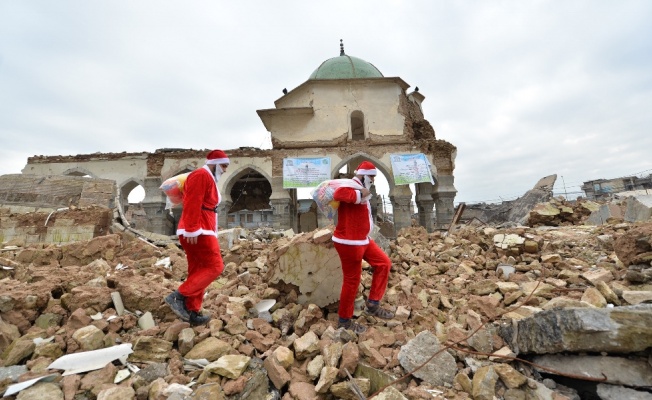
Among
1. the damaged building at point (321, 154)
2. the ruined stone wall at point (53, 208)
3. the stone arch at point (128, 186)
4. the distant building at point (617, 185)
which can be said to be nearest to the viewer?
the ruined stone wall at point (53, 208)

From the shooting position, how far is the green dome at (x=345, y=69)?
17.1m

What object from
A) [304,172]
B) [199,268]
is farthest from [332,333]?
[304,172]

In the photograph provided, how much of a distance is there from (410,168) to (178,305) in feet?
40.1

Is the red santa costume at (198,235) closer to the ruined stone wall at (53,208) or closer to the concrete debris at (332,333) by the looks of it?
the concrete debris at (332,333)

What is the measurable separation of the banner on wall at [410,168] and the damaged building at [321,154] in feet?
1.62

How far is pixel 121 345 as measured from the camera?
7.82ft

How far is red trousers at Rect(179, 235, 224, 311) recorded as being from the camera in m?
2.82

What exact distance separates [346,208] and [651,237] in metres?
3.53

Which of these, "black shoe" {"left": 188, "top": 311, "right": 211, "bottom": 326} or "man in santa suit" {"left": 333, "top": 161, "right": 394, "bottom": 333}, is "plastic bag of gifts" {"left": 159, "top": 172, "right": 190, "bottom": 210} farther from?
"man in santa suit" {"left": 333, "top": 161, "right": 394, "bottom": 333}

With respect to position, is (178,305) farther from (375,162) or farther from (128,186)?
(128,186)

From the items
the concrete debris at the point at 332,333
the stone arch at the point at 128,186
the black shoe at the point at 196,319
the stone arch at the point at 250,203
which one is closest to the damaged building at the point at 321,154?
the stone arch at the point at 128,186

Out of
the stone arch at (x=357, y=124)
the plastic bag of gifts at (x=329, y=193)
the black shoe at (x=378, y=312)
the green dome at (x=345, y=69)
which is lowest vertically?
the black shoe at (x=378, y=312)

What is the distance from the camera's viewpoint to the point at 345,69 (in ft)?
56.5

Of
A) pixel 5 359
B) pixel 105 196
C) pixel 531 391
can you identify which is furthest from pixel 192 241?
pixel 105 196
